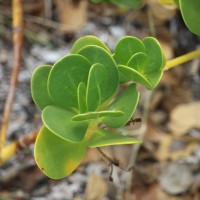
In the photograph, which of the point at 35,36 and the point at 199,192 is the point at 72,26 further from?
the point at 199,192

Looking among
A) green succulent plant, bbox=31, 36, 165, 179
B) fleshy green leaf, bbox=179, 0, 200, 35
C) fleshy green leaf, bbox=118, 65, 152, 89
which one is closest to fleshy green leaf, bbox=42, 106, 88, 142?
green succulent plant, bbox=31, 36, 165, 179

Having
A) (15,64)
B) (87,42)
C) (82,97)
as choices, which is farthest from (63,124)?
(15,64)

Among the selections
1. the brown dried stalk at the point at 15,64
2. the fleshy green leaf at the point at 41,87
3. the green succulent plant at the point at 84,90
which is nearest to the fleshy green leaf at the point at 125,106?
the green succulent plant at the point at 84,90

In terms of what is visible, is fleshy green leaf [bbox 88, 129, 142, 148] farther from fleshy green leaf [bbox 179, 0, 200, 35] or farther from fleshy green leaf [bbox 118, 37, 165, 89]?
fleshy green leaf [bbox 179, 0, 200, 35]

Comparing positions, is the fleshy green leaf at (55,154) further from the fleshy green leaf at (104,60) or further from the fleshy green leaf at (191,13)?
the fleshy green leaf at (191,13)

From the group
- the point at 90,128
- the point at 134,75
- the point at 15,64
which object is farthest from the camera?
the point at 15,64

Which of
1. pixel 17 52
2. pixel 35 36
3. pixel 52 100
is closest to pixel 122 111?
pixel 52 100

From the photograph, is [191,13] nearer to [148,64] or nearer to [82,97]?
[148,64]
